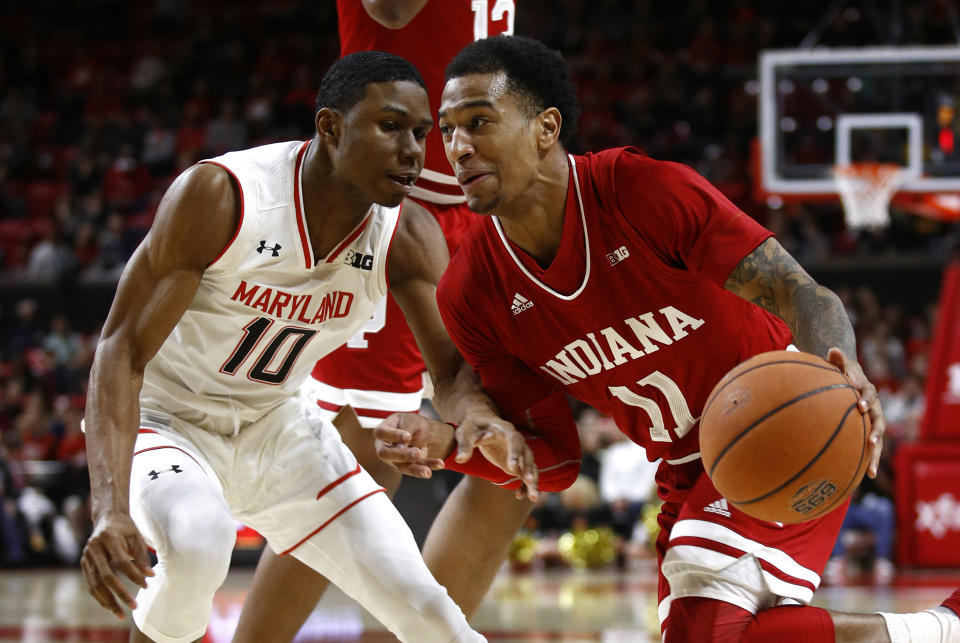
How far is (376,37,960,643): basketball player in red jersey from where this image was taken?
315cm

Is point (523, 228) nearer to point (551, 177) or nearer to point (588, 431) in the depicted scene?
point (551, 177)

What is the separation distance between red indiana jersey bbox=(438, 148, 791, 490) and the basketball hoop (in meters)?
7.60

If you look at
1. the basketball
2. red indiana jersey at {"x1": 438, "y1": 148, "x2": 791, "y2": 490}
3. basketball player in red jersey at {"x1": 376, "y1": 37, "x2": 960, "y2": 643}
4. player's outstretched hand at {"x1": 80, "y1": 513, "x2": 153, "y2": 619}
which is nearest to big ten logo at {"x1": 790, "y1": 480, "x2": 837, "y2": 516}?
the basketball

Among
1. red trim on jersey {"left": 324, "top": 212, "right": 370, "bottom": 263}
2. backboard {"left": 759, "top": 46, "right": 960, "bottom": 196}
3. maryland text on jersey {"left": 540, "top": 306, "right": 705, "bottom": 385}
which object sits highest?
red trim on jersey {"left": 324, "top": 212, "right": 370, "bottom": 263}

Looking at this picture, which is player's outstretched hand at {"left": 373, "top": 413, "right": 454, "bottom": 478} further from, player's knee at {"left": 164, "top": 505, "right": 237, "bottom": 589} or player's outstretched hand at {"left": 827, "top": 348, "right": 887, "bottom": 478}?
player's outstretched hand at {"left": 827, "top": 348, "right": 887, "bottom": 478}

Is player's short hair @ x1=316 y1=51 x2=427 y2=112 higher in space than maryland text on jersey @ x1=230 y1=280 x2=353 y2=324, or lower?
higher

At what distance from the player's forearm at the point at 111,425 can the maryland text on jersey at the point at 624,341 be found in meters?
1.24

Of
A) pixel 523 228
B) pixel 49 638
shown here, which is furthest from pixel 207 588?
pixel 49 638

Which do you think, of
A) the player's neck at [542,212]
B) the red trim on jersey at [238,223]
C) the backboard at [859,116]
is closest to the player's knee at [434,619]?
the player's neck at [542,212]

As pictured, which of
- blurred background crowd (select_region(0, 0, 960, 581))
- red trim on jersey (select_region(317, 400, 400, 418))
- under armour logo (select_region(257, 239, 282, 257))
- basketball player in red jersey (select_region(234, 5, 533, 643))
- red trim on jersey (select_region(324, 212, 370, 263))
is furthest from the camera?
blurred background crowd (select_region(0, 0, 960, 581))

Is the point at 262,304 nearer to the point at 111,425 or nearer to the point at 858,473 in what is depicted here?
the point at 111,425

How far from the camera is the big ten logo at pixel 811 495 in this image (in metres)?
2.75

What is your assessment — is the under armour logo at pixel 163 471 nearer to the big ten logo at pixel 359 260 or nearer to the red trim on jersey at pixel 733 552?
the big ten logo at pixel 359 260

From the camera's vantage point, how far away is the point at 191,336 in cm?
350
